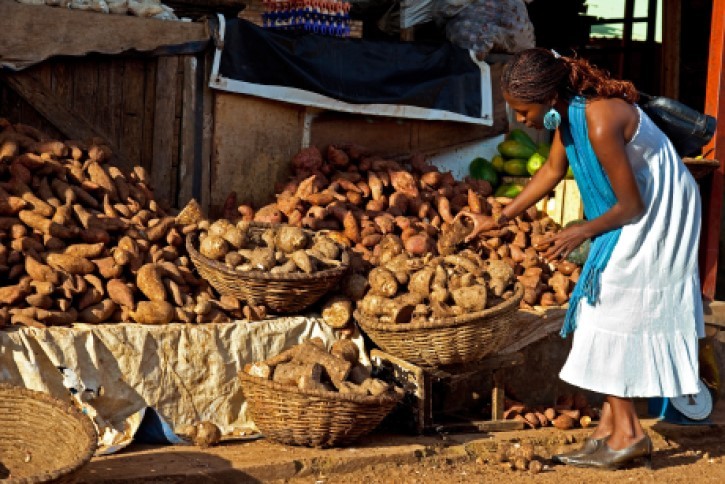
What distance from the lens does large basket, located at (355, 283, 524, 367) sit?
566 cm

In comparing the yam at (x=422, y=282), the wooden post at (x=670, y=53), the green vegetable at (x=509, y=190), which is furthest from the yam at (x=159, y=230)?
the wooden post at (x=670, y=53)

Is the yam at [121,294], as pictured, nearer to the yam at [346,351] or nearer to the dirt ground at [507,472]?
the yam at [346,351]

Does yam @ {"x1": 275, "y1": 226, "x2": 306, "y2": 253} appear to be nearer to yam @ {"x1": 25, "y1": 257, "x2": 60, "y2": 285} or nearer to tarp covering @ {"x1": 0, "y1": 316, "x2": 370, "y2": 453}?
tarp covering @ {"x1": 0, "y1": 316, "x2": 370, "y2": 453}

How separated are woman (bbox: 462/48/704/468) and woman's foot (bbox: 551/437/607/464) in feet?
0.21

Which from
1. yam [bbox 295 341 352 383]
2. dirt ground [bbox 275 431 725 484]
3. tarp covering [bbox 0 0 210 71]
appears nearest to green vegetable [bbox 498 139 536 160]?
tarp covering [bbox 0 0 210 71]

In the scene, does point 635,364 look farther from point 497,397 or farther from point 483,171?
point 483,171

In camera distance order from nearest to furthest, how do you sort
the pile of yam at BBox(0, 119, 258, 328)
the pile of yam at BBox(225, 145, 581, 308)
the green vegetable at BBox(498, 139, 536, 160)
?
the pile of yam at BBox(0, 119, 258, 328)
the pile of yam at BBox(225, 145, 581, 308)
the green vegetable at BBox(498, 139, 536, 160)

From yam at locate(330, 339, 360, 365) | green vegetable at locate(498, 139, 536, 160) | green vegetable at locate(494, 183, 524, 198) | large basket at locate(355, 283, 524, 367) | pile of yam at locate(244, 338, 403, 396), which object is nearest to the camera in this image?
pile of yam at locate(244, 338, 403, 396)

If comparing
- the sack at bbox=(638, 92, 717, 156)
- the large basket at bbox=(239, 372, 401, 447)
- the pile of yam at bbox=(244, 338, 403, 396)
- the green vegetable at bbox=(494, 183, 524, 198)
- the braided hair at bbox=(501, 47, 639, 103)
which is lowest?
the large basket at bbox=(239, 372, 401, 447)

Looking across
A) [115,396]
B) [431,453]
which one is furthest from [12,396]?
[431,453]

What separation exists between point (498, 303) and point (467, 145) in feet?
9.90

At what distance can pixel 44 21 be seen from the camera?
6.80 meters

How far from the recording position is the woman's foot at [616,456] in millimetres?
5348

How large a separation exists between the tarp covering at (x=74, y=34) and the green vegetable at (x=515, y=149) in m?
2.50
